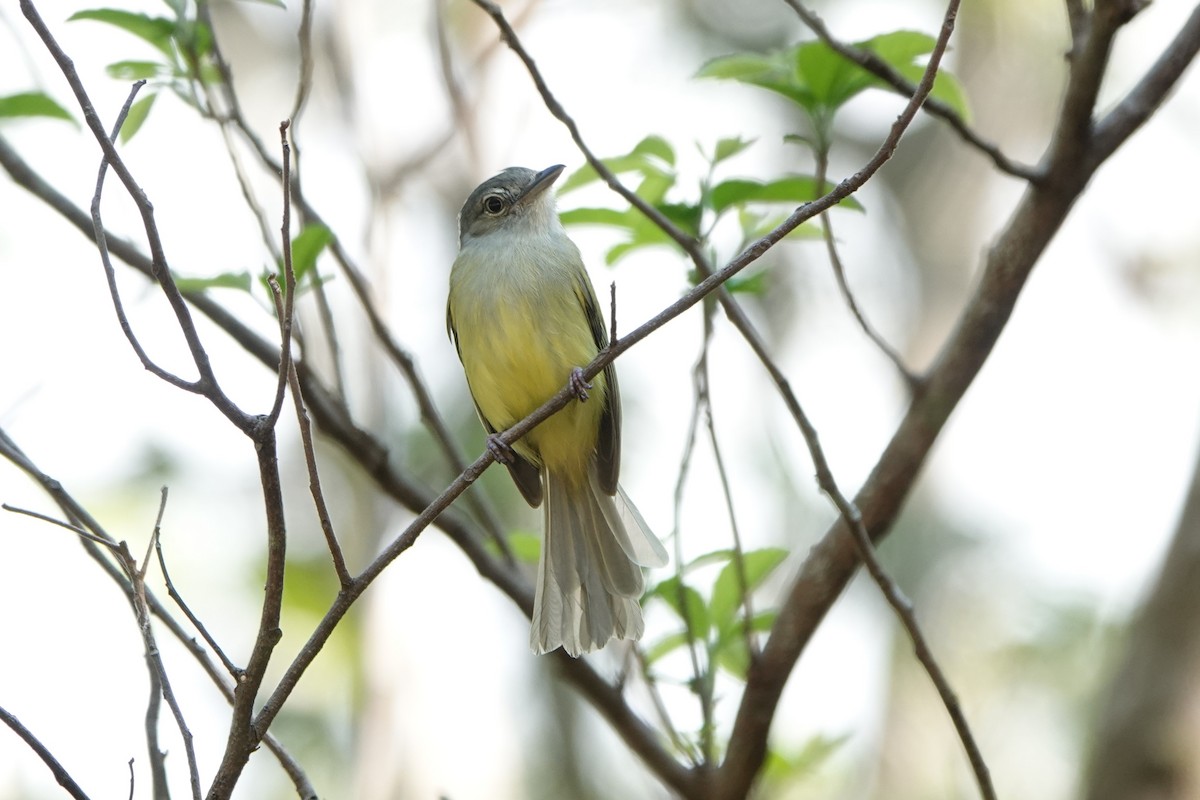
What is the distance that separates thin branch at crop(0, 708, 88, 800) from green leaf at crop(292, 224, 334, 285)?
1.37 m

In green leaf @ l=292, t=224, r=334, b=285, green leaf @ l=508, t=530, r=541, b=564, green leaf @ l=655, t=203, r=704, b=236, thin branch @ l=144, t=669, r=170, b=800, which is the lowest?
thin branch @ l=144, t=669, r=170, b=800

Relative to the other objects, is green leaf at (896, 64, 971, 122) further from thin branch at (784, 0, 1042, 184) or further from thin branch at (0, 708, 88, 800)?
thin branch at (0, 708, 88, 800)

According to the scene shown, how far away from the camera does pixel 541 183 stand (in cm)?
497

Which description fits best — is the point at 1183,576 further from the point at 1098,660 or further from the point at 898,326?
the point at 898,326

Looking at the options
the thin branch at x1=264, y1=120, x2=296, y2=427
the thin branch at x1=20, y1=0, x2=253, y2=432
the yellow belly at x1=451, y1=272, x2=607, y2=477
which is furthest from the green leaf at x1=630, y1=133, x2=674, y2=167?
the thin branch at x1=20, y1=0, x2=253, y2=432

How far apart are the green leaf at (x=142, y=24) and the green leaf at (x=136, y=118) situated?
6.1 inches

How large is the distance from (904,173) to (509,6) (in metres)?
A: 4.60

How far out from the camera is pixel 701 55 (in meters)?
11.2

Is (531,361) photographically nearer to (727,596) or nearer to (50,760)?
(727,596)

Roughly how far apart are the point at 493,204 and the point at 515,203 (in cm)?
13

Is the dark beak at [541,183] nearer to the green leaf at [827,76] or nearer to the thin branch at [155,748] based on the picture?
the green leaf at [827,76]

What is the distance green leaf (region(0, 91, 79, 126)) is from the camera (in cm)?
338

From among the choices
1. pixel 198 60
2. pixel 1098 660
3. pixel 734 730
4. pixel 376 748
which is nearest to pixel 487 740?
pixel 376 748

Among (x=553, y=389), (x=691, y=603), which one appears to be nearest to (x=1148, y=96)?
(x=691, y=603)
